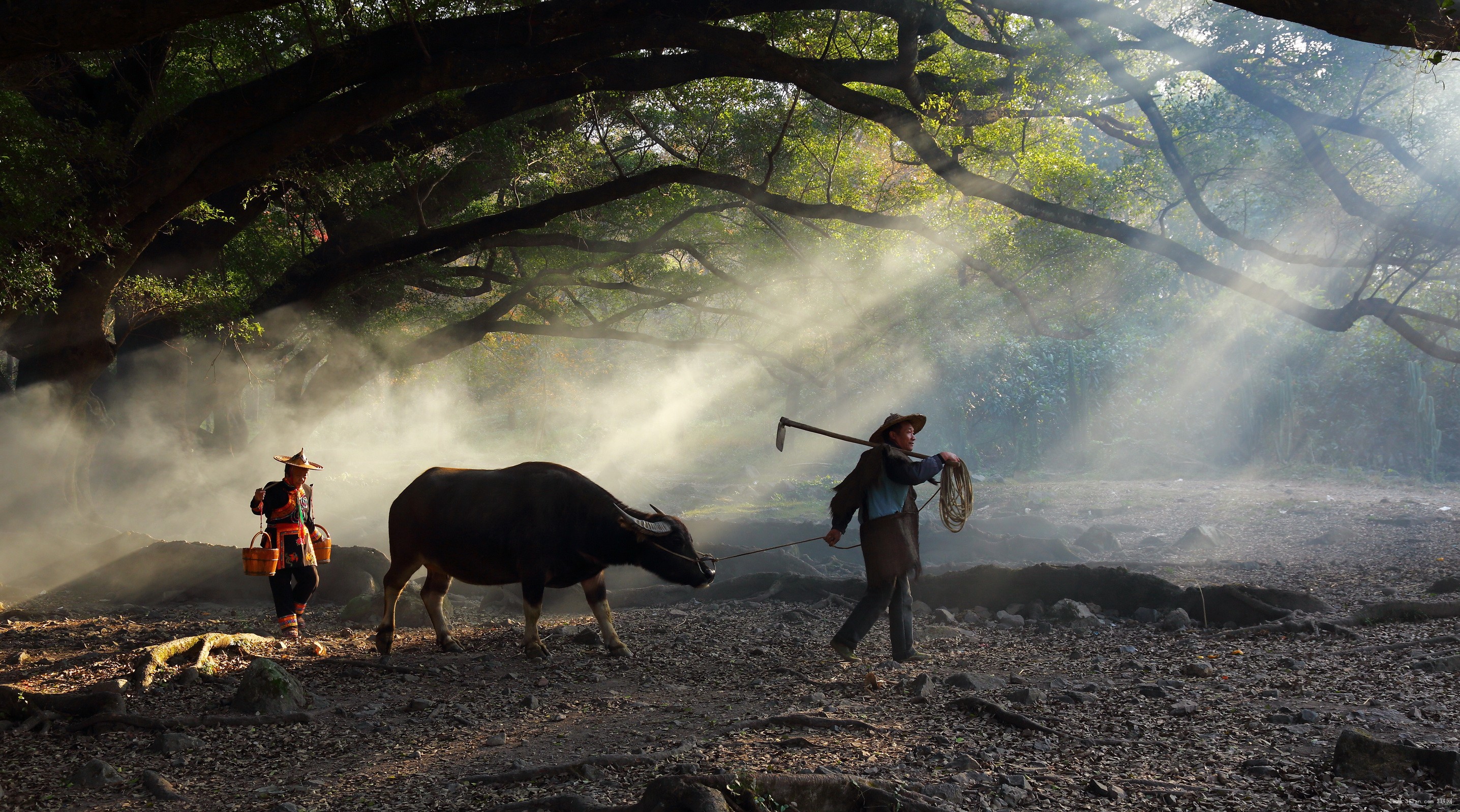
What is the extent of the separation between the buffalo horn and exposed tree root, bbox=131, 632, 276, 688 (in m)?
3.19

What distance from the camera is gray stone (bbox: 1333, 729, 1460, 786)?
12.4 feet

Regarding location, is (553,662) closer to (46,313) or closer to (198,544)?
(46,313)

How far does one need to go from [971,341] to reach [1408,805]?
2368 cm

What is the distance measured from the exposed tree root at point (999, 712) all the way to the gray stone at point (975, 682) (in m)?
0.44

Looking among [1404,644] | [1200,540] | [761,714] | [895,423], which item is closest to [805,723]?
[761,714]

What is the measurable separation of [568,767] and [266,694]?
250 centimetres

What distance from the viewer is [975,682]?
588 centimetres

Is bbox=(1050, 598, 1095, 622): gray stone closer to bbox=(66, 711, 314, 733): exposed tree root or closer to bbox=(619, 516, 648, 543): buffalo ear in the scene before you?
bbox=(619, 516, 648, 543): buffalo ear

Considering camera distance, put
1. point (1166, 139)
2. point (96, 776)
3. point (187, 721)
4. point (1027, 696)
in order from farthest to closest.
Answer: point (1166, 139) < point (1027, 696) < point (187, 721) < point (96, 776)

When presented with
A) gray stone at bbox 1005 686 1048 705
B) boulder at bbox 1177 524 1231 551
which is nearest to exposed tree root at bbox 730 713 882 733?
gray stone at bbox 1005 686 1048 705

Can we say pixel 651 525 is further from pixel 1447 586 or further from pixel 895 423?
pixel 1447 586

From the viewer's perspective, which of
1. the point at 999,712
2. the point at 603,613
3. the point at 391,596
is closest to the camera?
the point at 999,712

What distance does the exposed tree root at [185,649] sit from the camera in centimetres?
623

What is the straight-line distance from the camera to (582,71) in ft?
30.6
